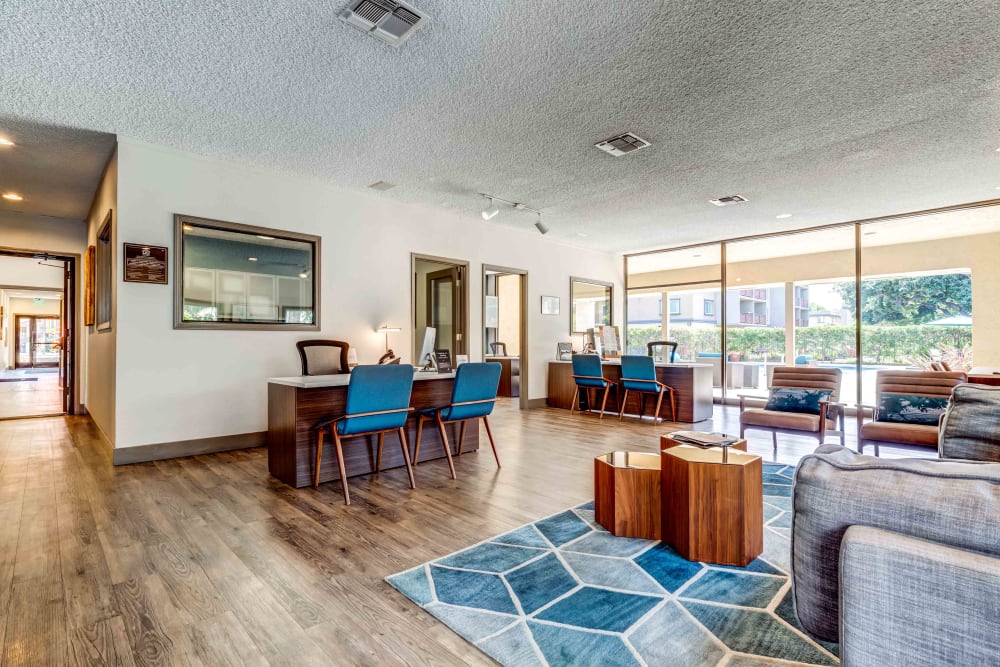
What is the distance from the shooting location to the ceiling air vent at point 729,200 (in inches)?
225

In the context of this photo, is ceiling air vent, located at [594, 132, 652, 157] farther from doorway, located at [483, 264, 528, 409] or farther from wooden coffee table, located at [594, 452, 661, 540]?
doorway, located at [483, 264, 528, 409]

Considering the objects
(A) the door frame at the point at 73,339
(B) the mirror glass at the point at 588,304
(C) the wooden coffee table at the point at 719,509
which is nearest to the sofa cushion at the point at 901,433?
(C) the wooden coffee table at the point at 719,509

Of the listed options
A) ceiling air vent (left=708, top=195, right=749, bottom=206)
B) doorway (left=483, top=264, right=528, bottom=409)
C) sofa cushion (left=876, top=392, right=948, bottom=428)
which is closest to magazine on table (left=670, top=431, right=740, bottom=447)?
sofa cushion (left=876, top=392, right=948, bottom=428)

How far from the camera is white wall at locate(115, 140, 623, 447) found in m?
4.23

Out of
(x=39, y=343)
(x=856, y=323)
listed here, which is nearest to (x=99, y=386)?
(x=856, y=323)

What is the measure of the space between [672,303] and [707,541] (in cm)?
715

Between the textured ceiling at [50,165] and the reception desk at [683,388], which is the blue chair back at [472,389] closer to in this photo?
the reception desk at [683,388]

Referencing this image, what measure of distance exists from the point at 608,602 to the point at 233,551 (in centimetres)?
187

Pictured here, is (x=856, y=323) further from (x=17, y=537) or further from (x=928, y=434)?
(x=17, y=537)

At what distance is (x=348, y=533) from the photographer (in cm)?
267

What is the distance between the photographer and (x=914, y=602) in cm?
80

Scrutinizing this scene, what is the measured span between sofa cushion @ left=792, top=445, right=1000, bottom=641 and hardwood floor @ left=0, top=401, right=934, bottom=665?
1.12m

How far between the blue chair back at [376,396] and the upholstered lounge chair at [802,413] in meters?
3.08

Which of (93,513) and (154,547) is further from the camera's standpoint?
(93,513)
